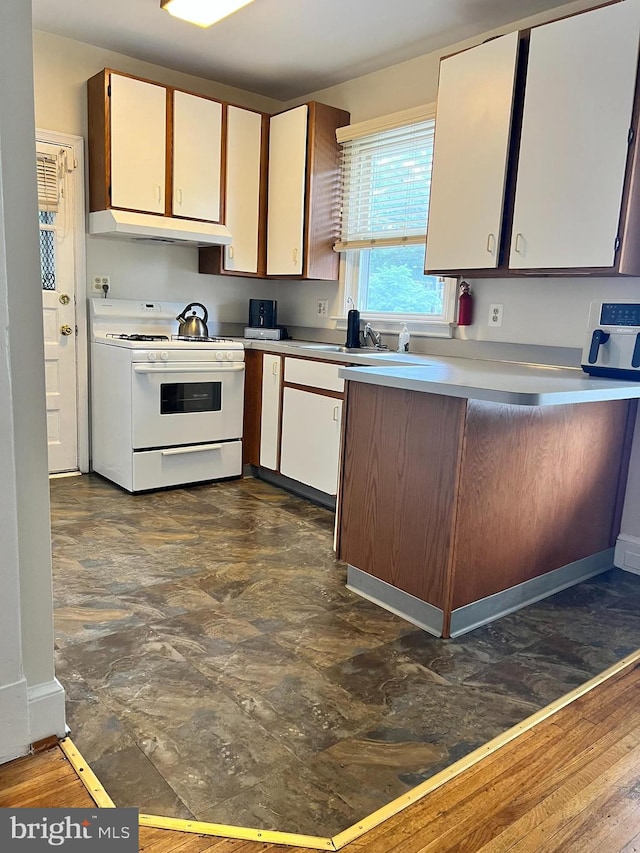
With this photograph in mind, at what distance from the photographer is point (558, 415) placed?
2445 mm

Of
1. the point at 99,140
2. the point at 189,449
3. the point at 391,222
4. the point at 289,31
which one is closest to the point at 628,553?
the point at 391,222

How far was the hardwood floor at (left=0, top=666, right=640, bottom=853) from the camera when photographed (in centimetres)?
135

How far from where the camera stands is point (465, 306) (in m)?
3.39

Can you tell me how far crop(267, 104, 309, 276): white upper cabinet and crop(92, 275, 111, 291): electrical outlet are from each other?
1.05 metres

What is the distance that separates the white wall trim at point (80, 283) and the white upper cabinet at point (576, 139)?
8.25ft

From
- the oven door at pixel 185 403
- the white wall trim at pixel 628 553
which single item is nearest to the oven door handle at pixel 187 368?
the oven door at pixel 185 403

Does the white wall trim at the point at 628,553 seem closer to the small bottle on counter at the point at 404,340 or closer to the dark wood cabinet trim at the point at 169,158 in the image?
the small bottle on counter at the point at 404,340

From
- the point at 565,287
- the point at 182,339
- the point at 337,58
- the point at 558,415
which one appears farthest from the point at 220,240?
the point at 558,415

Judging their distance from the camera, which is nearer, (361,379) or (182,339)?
(361,379)

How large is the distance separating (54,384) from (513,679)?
310 centimetres

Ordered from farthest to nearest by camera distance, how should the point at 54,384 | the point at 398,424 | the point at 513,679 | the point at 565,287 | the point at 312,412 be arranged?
the point at 54,384 → the point at 312,412 → the point at 565,287 → the point at 398,424 → the point at 513,679

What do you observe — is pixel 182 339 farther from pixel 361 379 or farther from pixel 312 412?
pixel 361 379

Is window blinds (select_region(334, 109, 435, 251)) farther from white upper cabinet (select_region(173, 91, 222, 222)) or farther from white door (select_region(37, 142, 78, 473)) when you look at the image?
white door (select_region(37, 142, 78, 473))

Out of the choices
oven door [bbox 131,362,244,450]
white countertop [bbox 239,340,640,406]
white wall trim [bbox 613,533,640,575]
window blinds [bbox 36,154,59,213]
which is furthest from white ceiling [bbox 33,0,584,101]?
white wall trim [bbox 613,533,640,575]
